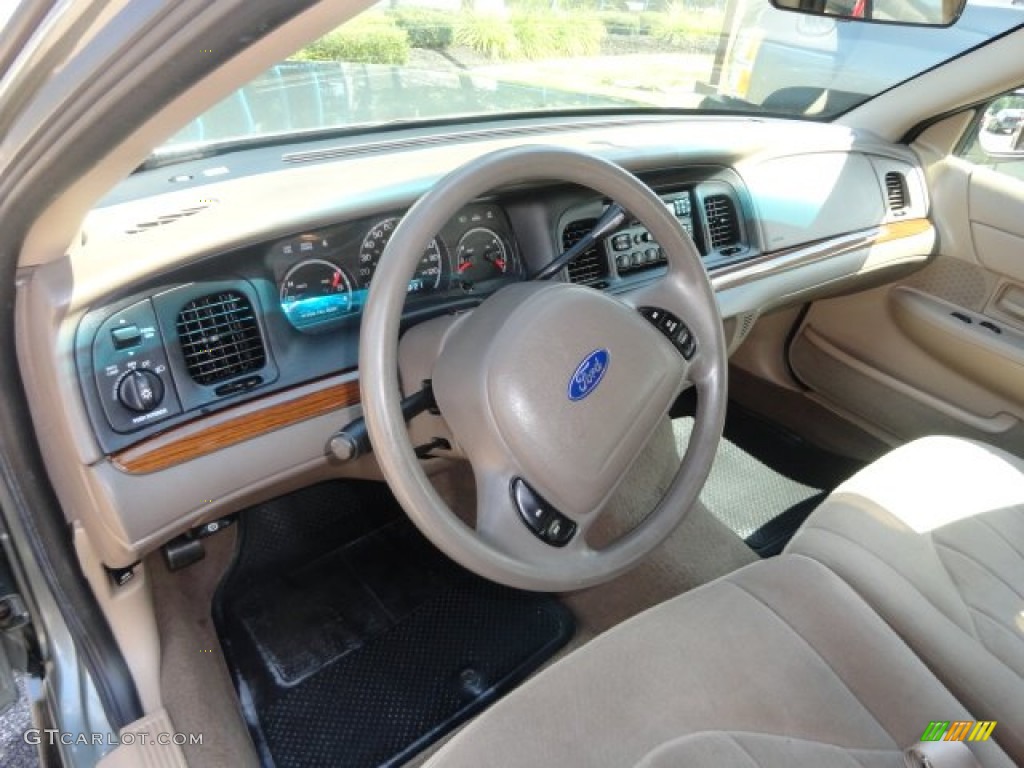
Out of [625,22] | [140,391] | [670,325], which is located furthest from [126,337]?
[625,22]

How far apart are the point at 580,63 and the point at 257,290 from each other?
1.25 m

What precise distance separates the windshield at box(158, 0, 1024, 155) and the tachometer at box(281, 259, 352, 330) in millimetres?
383

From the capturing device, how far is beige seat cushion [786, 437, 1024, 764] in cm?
118

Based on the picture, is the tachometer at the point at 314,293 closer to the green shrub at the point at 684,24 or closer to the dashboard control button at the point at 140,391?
the dashboard control button at the point at 140,391

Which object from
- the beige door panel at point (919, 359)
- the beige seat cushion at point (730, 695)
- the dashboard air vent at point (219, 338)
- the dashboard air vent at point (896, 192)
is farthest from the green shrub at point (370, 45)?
the beige door panel at point (919, 359)

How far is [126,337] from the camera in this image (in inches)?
42.3

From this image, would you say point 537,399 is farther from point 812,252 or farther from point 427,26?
point 812,252

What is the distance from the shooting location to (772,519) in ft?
7.25

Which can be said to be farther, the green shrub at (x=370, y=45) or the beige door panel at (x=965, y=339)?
the beige door panel at (x=965, y=339)

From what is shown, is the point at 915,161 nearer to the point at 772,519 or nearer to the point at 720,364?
the point at 772,519

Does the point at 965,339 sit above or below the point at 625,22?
below

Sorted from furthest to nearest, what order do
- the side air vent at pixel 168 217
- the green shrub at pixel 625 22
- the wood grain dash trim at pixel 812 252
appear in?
the green shrub at pixel 625 22 → the wood grain dash trim at pixel 812 252 → the side air vent at pixel 168 217

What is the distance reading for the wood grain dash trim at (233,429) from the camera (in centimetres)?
111

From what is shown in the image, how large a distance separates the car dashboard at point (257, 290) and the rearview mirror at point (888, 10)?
0.34 metres
